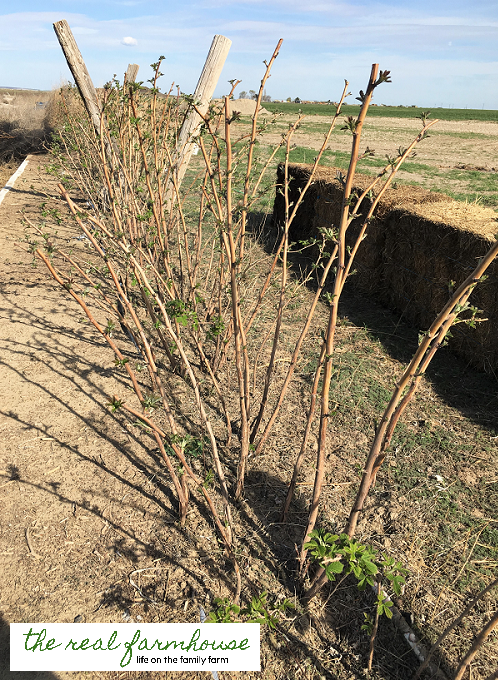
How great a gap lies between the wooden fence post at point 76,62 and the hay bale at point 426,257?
3.37 m

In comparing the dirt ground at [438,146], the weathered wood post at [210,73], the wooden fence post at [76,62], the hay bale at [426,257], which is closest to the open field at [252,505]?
the hay bale at [426,257]

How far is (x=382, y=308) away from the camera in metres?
5.01

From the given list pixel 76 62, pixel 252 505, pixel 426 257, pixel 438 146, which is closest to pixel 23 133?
pixel 76 62

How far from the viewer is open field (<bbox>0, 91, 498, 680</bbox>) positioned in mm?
1781

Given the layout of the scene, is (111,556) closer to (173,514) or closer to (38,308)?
(173,514)

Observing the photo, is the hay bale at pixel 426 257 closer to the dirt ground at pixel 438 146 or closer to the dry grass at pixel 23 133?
the dirt ground at pixel 438 146

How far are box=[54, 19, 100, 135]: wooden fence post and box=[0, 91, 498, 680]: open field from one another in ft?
12.2

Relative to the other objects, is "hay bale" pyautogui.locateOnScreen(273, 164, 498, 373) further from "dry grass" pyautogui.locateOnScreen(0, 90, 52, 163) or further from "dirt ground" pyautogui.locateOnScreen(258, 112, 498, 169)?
"dry grass" pyautogui.locateOnScreen(0, 90, 52, 163)

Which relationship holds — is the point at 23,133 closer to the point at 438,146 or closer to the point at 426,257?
the point at 426,257

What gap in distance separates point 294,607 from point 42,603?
3.21 feet

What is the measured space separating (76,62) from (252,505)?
612 centimetres

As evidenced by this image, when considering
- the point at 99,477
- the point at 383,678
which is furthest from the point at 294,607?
the point at 99,477

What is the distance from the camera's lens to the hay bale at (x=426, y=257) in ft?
12.2

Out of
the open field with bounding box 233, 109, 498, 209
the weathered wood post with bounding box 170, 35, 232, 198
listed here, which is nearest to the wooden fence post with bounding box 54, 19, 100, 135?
the weathered wood post with bounding box 170, 35, 232, 198
